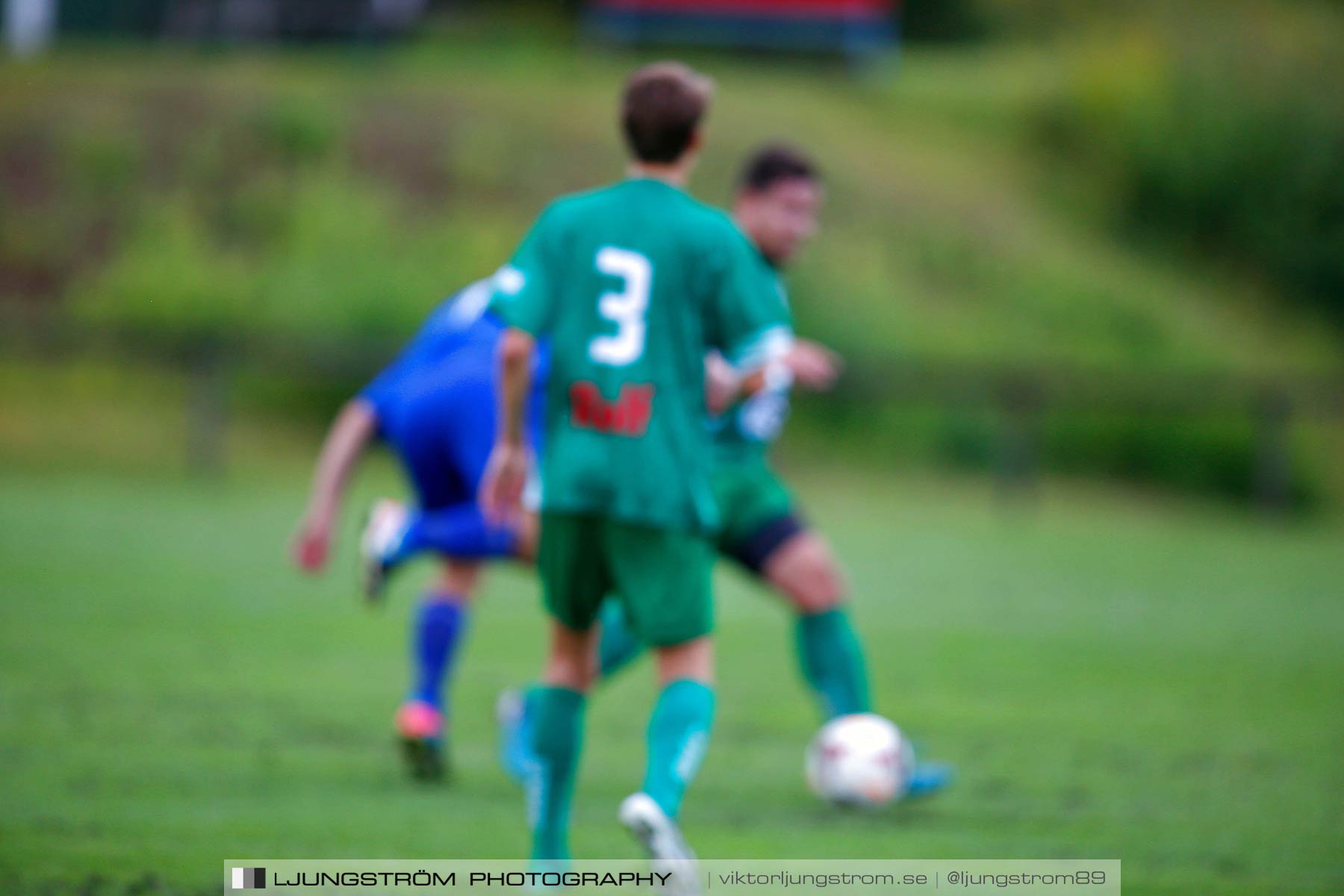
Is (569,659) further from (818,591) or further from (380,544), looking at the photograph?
(380,544)

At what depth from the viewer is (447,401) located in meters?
6.02

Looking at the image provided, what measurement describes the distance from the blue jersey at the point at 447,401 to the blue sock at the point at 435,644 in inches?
16.4

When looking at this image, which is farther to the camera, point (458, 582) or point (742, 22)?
point (742, 22)

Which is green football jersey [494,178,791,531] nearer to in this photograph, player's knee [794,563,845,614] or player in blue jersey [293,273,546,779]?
player in blue jersey [293,273,546,779]

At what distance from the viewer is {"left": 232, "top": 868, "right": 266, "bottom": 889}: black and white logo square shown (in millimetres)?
3980

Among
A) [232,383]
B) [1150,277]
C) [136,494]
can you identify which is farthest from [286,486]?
[1150,277]

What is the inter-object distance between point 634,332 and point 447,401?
2.09 m

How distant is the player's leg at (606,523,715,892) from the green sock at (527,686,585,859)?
0.16 m

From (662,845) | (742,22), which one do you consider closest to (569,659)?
(662,845)

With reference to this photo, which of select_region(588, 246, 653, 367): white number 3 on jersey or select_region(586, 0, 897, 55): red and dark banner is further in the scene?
select_region(586, 0, 897, 55): red and dark banner

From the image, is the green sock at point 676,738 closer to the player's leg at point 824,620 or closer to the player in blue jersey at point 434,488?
the player in blue jersey at point 434,488

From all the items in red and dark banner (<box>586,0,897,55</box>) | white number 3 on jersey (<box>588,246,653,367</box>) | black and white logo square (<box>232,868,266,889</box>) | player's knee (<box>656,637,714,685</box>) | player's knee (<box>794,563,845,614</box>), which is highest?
red and dark banner (<box>586,0,897,55</box>)

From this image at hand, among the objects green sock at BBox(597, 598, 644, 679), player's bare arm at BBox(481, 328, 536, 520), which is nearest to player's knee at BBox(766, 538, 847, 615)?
green sock at BBox(597, 598, 644, 679)

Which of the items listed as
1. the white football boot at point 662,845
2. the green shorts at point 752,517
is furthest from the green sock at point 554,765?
the green shorts at point 752,517
